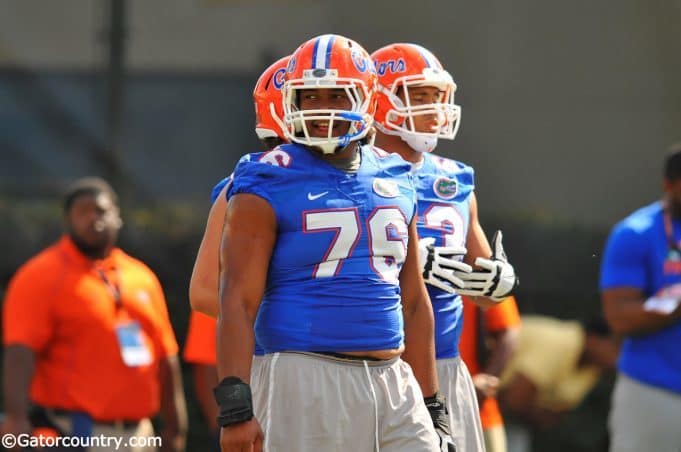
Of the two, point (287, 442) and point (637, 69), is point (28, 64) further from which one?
point (287, 442)

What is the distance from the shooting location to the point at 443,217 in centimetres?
452

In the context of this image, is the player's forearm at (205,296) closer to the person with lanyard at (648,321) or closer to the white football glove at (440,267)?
the white football glove at (440,267)

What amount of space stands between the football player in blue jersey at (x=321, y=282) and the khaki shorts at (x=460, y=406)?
0.74 metres

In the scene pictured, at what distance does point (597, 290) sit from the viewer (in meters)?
8.14

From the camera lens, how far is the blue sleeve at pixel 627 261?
616 cm

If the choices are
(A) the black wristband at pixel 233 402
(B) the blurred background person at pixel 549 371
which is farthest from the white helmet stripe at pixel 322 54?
(B) the blurred background person at pixel 549 371

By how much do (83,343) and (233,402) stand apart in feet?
9.12

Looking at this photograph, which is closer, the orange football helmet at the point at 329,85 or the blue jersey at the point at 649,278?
the orange football helmet at the point at 329,85

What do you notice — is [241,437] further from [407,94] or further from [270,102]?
→ [407,94]

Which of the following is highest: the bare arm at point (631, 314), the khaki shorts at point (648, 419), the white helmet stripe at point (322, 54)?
the white helmet stripe at point (322, 54)

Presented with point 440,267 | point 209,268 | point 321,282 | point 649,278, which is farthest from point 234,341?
point 649,278

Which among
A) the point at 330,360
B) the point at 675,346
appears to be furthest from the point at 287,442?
the point at 675,346

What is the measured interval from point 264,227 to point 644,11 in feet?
19.6

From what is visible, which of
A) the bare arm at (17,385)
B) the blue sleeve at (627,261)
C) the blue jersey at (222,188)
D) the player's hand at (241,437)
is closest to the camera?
the player's hand at (241,437)
